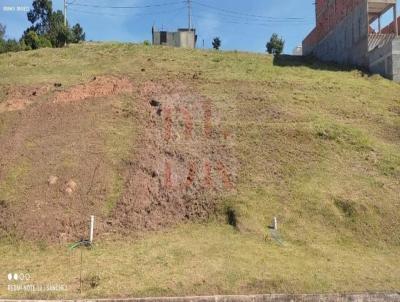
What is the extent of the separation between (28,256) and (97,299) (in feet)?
9.47

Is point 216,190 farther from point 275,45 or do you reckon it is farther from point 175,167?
point 275,45

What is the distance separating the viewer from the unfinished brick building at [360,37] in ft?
78.3

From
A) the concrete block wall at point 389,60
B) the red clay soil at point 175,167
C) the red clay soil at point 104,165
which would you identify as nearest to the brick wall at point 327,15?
the concrete block wall at point 389,60

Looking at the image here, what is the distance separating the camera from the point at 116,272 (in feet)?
34.3

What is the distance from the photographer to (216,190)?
14.2 metres

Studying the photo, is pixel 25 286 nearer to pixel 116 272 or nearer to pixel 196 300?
pixel 116 272

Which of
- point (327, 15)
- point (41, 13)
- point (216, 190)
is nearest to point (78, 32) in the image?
point (41, 13)

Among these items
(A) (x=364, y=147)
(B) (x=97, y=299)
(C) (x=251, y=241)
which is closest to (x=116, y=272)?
(B) (x=97, y=299)

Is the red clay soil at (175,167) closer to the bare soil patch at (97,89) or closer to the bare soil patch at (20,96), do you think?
the bare soil patch at (97,89)

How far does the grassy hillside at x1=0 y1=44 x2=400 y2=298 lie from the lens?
10617mm

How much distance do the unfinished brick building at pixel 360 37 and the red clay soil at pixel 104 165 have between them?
9637 millimetres

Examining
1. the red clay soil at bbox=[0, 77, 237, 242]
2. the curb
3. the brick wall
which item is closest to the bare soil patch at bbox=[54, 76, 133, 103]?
the red clay soil at bbox=[0, 77, 237, 242]

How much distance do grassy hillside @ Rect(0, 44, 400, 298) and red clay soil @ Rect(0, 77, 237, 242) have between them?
0.16ft

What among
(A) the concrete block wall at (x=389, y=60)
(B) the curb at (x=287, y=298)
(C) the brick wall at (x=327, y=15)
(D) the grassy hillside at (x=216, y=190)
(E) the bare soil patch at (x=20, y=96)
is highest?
(C) the brick wall at (x=327, y=15)
